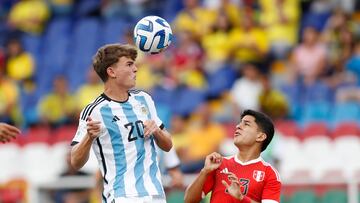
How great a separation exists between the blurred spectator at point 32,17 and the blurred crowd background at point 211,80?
0.07 feet

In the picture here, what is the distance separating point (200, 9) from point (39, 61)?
307 centimetres

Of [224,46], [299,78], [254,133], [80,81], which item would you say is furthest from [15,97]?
[254,133]

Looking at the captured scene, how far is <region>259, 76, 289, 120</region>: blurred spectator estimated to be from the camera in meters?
15.6

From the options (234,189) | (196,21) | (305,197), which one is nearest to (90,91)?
(196,21)

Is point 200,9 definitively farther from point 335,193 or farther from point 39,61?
point 335,193

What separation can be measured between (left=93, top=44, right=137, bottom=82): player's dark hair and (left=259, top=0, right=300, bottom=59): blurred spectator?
852cm

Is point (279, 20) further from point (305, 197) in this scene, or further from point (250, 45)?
point (305, 197)

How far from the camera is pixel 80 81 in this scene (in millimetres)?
18906

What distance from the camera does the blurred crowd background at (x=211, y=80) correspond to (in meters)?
15.3

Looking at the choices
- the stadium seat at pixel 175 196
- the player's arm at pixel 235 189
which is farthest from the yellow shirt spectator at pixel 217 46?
the player's arm at pixel 235 189

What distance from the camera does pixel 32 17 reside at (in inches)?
801

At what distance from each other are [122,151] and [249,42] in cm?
871

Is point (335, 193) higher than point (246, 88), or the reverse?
point (246, 88)

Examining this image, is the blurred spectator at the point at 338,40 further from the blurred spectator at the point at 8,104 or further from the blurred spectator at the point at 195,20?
the blurred spectator at the point at 8,104
